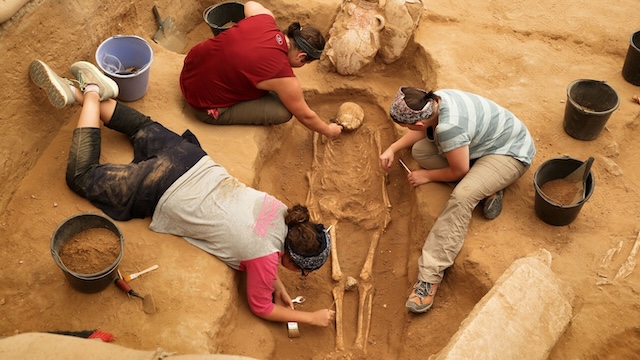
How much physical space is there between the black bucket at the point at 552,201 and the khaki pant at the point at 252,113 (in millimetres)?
2069

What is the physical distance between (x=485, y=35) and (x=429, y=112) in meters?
2.32

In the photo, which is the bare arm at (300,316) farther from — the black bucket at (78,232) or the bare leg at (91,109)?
the bare leg at (91,109)

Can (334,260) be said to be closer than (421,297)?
No

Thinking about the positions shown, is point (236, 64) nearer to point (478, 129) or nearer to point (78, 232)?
point (78, 232)

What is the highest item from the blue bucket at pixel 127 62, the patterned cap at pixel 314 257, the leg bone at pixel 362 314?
the blue bucket at pixel 127 62

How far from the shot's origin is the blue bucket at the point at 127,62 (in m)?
4.54

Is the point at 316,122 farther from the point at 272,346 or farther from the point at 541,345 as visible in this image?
the point at 541,345

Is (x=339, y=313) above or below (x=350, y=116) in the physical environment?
below

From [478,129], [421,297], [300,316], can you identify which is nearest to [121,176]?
[300,316]

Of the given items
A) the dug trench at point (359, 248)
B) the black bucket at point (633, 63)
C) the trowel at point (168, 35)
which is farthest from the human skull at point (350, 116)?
the black bucket at point (633, 63)

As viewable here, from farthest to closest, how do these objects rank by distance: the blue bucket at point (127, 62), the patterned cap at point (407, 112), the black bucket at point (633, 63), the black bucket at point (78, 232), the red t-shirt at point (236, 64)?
the black bucket at point (633, 63), the blue bucket at point (127, 62), the red t-shirt at point (236, 64), the patterned cap at point (407, 112), the black bucket at point (78, 232)

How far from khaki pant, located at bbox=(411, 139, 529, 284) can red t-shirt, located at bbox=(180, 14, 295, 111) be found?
1.55 meters

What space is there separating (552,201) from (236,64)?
2.52 meters

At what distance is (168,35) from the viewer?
19.0 feet
